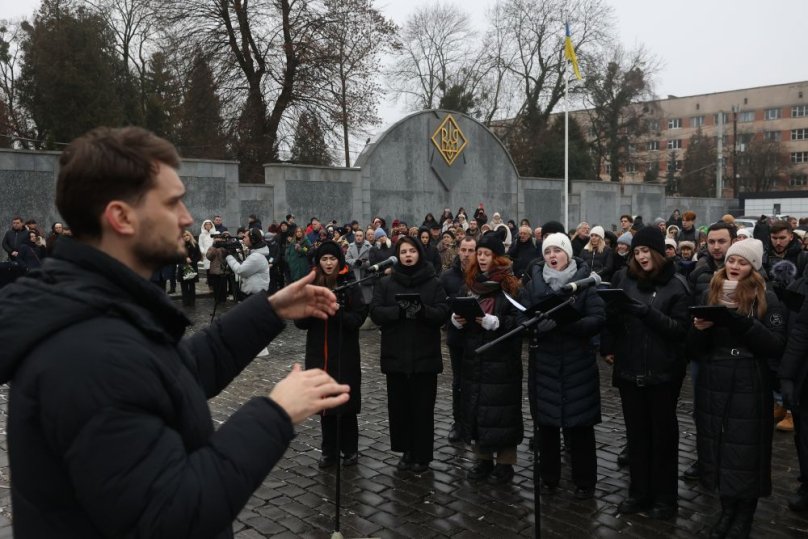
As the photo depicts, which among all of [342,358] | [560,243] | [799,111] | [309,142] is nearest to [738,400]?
[560,243]

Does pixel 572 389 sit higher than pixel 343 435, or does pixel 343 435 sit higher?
pixel 572 389

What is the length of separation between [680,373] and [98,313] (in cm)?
436

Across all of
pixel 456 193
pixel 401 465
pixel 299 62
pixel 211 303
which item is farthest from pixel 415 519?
pixel 299 62

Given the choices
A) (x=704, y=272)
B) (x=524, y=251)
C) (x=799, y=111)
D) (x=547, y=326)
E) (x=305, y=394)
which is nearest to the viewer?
(x=305, y=394)

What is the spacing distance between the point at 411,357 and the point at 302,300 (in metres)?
3.41

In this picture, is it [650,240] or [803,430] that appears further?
[650,240]

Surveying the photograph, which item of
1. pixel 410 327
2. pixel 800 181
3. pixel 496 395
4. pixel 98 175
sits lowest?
pixel 496 395

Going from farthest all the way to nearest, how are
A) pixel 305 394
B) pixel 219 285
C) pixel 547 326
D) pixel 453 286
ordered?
pixel 219 285, pixel 453 286, pixel 547 326, pixel 305 394

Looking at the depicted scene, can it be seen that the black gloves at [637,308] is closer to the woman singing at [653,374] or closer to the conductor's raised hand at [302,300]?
the woman singing at [653,374]

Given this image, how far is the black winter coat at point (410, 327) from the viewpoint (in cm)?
593

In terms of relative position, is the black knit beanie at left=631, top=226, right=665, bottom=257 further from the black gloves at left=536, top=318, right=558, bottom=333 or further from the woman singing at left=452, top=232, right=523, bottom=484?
the woman singing at left=452, top=232, right=523, bottom=484

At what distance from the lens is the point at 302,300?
8.54ft

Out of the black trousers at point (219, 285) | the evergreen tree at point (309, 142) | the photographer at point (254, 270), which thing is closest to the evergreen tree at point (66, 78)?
the evergreen tree at point (309, 142)

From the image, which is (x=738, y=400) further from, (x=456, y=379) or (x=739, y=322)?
(x=456, y=379)
